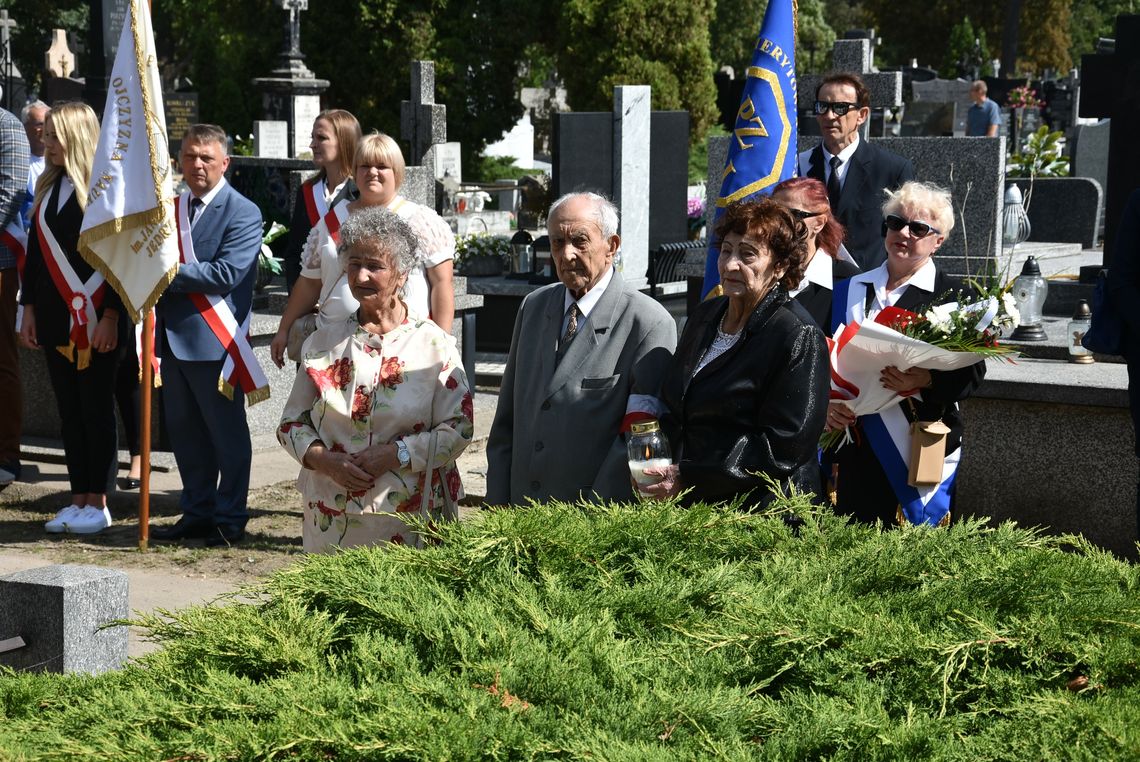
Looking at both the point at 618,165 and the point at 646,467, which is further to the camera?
the point at 618,165

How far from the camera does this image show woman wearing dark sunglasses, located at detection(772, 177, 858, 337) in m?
4.54

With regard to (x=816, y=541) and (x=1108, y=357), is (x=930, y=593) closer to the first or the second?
(x=816, y=541)

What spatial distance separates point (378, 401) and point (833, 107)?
2.36 metres

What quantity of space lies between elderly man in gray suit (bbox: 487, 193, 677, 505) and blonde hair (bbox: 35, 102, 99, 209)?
361 cm

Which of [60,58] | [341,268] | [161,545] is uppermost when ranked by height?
[60,58]

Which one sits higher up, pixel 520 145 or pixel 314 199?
pixel 520 145

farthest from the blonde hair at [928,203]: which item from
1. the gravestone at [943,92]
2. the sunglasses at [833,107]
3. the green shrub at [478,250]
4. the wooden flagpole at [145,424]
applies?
the gravestone at [943,92]

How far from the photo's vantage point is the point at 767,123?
5703 millimetres

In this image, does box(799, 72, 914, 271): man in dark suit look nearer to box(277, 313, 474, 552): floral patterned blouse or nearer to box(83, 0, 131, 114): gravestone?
box(277, 313, 474, 552): floral patterned blouse

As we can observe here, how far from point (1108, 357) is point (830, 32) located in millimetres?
50718

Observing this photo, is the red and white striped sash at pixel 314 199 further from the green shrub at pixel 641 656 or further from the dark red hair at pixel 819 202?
the green shrub at pixel 641 656

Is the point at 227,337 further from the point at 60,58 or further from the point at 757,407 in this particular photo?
the point at 60,58

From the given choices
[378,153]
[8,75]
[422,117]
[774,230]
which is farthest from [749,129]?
[8,75]

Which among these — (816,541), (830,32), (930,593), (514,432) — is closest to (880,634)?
(930,593)
